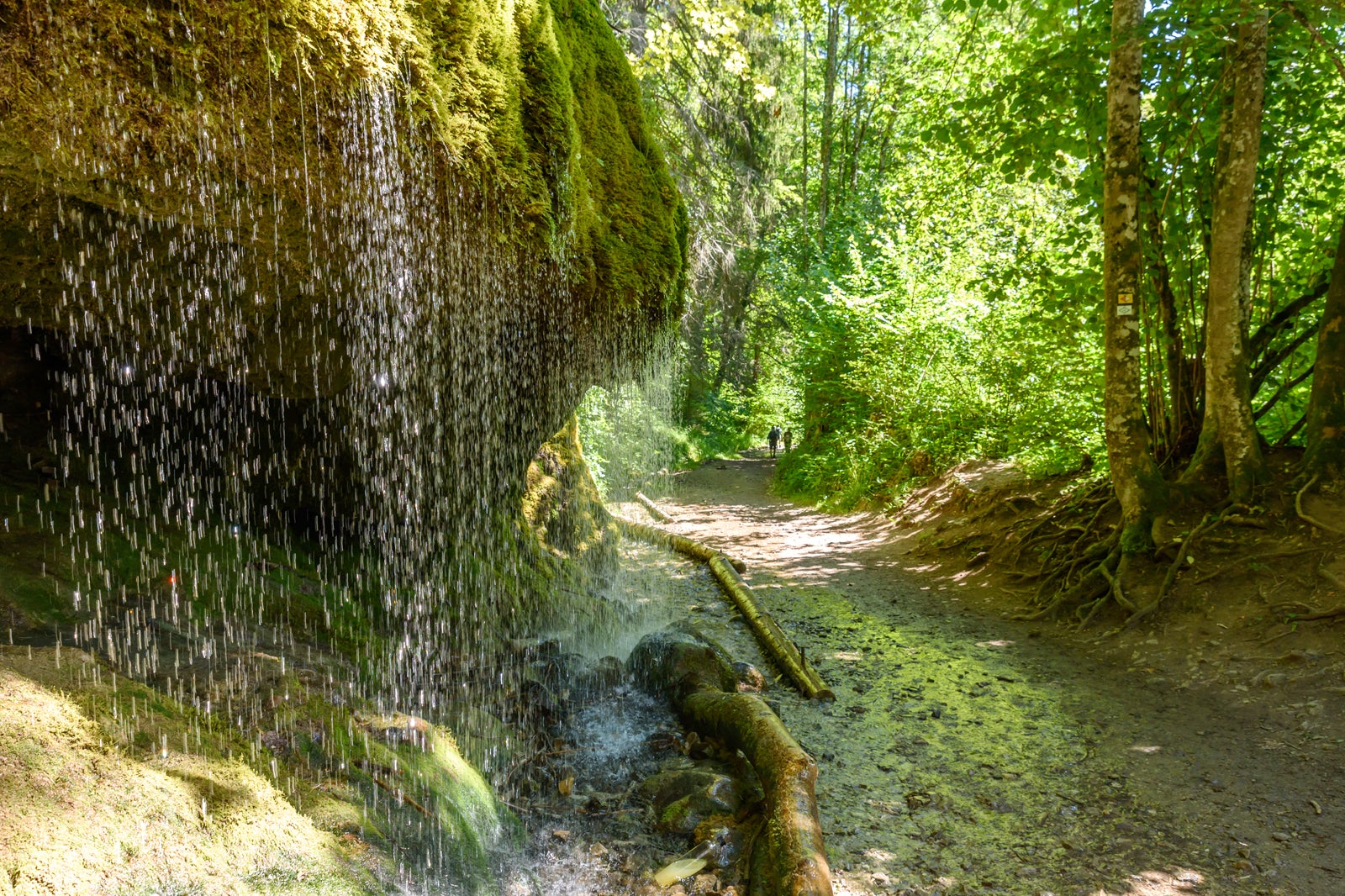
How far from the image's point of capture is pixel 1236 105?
720cm

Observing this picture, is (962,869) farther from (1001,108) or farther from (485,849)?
(1001,108)

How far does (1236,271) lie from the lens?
23.9 feet

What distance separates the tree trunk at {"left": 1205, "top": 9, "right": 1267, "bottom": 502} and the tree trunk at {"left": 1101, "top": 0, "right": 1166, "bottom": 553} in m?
0.68

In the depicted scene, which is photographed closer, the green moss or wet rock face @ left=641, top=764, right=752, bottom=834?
the green moss

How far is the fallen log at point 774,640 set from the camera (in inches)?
255

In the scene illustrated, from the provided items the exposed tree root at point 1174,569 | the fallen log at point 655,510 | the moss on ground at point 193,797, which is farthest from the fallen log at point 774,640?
the fallen log at point 655,510

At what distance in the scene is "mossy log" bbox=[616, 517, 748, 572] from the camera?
1156cm

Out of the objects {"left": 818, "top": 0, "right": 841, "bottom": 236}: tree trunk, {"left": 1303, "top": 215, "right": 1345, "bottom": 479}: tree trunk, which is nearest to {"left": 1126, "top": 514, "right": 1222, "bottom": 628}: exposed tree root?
{"left": 1303, "top": 215, "right": 1345, "bottom": 479}: tree trunk

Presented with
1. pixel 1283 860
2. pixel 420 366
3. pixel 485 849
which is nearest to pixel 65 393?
pixel 420 366

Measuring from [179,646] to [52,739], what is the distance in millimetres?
1859

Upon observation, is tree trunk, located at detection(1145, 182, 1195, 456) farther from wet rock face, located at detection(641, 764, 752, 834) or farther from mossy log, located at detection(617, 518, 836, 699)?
wet rock face, located at detection(641, 764, 752, 834)

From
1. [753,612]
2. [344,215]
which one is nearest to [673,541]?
[753,612]

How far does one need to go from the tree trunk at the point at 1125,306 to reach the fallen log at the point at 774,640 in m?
3.82

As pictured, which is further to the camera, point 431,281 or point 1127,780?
point 431,281
